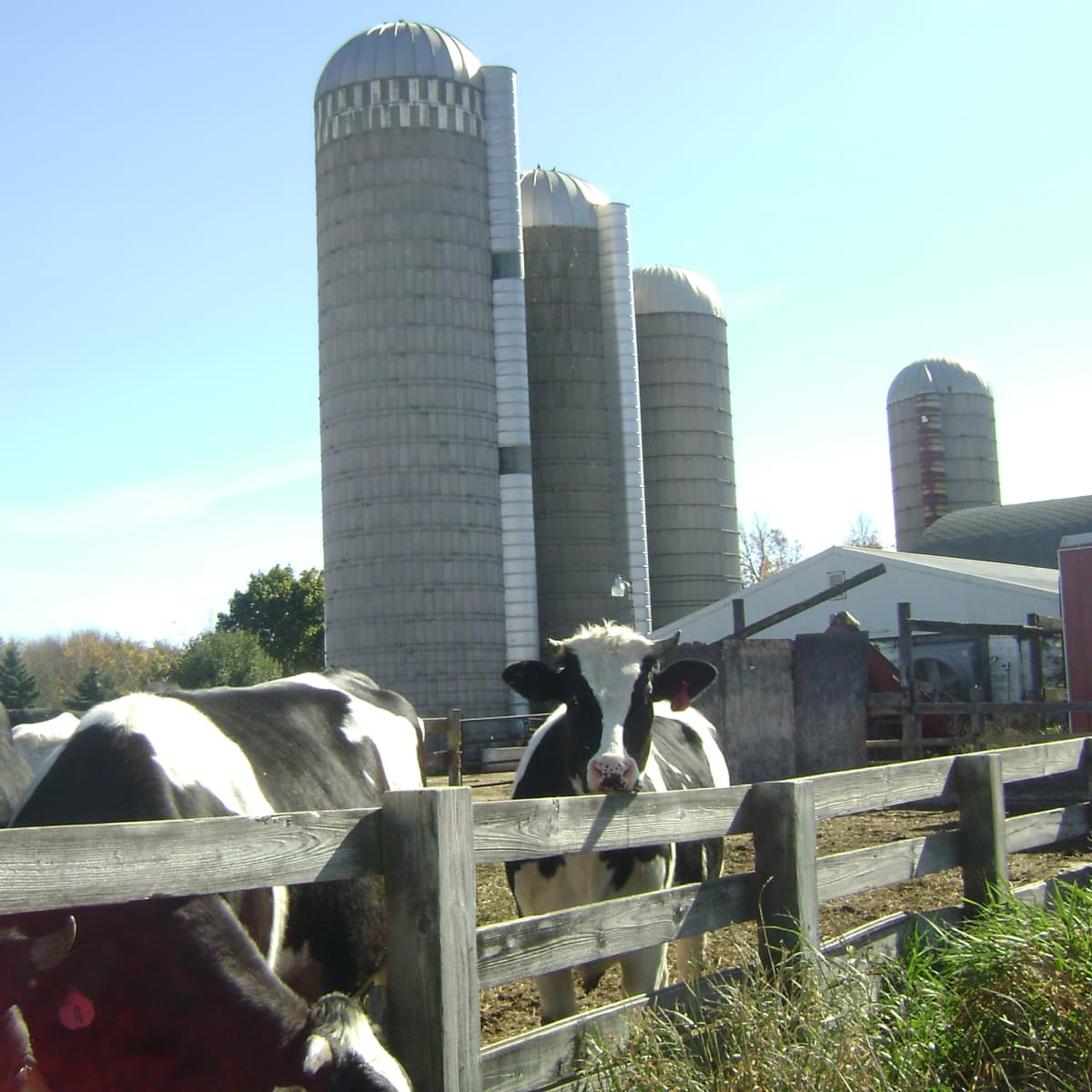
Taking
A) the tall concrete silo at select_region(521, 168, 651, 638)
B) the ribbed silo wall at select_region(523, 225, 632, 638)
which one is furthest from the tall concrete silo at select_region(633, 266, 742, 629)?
the ribbed silo wall at select_region(523, 225, 632, 638)

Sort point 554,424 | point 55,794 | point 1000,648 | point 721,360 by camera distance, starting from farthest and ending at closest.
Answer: point 721,360 < point 554,424 < point 1000,648 < point 55,794

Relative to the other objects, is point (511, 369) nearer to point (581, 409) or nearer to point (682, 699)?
point (581, 409)

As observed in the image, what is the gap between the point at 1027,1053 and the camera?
381 cm

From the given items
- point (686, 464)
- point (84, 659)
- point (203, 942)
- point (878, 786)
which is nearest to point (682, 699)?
point (878, 786)

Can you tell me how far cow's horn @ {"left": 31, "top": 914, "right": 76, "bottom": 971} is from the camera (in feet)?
9.48

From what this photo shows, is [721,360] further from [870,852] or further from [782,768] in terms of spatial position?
[870,852]

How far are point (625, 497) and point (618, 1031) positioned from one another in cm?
2716

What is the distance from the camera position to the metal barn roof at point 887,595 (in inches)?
985

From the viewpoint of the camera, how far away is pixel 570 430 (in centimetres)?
3058

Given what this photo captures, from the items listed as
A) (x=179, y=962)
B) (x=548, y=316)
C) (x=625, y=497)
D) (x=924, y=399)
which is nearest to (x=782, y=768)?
(x=179, y=962)

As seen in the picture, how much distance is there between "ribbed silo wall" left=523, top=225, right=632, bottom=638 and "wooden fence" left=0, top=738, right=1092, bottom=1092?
24.9 metres

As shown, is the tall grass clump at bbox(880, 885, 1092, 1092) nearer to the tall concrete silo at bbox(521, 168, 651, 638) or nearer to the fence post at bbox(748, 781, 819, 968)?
the fence post at bbox(748, 781, 819, 968)

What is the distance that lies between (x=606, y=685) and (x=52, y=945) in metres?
2.90

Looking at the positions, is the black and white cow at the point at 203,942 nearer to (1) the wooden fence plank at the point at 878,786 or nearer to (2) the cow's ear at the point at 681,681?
(2) the cow's ear at the point at 681,681
